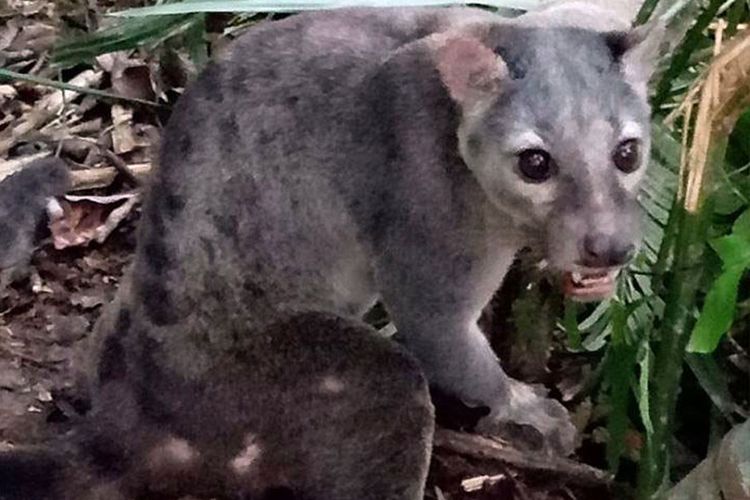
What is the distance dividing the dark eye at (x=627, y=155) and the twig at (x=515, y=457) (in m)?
0.95

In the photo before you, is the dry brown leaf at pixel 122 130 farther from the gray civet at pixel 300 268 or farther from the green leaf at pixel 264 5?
the green leaf at pixel 264 5

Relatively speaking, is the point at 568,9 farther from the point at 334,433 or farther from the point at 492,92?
the point at 334,433

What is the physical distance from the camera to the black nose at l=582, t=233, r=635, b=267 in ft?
8.60

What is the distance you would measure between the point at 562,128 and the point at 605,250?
256mm

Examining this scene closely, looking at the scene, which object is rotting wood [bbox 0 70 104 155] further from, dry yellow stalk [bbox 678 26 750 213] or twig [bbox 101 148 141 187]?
dry yellow stalk [bbox 678 26 750 213]

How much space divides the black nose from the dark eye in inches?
6.4

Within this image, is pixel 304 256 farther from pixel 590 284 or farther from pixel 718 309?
pixel 718 309

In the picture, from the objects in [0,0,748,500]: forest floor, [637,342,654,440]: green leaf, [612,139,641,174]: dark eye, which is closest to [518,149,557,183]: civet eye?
[612,139,641,174]: dark eye

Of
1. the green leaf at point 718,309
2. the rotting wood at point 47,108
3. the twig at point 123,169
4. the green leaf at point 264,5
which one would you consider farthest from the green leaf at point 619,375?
the rotting wood at point 47,108

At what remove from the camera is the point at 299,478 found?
3008mm

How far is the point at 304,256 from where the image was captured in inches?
119

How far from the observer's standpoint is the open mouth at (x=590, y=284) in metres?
2.78

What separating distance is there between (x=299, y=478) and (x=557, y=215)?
85 cm

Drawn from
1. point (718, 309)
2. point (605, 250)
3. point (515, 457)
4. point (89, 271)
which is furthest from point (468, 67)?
point (89, 271)
